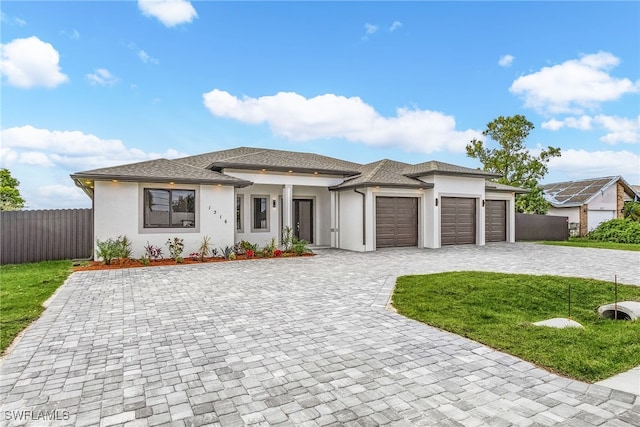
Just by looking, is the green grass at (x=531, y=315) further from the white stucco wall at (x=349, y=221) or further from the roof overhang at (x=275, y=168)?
the roof overhang at (x=275, y=168)

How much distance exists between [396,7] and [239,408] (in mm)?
15225

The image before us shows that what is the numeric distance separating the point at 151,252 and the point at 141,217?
50.7 inches

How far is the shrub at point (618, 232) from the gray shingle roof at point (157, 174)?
22375 mm

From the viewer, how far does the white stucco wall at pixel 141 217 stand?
1148 cm

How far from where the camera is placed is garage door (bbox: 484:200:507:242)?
1825cm

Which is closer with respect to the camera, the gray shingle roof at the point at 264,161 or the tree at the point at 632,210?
the gray shingle roof at the point at 264,161

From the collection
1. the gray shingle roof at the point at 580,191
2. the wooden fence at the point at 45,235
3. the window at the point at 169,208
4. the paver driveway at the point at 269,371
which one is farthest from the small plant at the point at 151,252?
the gray shingle roof at the point at 580,191

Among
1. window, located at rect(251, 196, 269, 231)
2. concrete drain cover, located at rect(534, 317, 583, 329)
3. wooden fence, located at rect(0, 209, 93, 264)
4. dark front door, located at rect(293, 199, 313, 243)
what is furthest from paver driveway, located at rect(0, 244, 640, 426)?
dark front door, located at rect(293, 199, 313, 243)

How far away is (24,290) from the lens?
739 centimetres

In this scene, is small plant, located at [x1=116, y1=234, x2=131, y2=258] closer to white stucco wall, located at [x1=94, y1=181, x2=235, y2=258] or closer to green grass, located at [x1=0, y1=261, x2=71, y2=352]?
white stucco wall, located at [x1=94, y1=181, x2=235, y2=258]

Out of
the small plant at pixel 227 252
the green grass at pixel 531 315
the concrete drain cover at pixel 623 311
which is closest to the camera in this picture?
the green grass at pixel 531 315

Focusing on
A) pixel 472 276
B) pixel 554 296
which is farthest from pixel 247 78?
pixel 554 296

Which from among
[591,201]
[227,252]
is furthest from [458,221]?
[591,201]

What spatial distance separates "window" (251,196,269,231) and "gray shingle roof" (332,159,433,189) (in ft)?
11.3
